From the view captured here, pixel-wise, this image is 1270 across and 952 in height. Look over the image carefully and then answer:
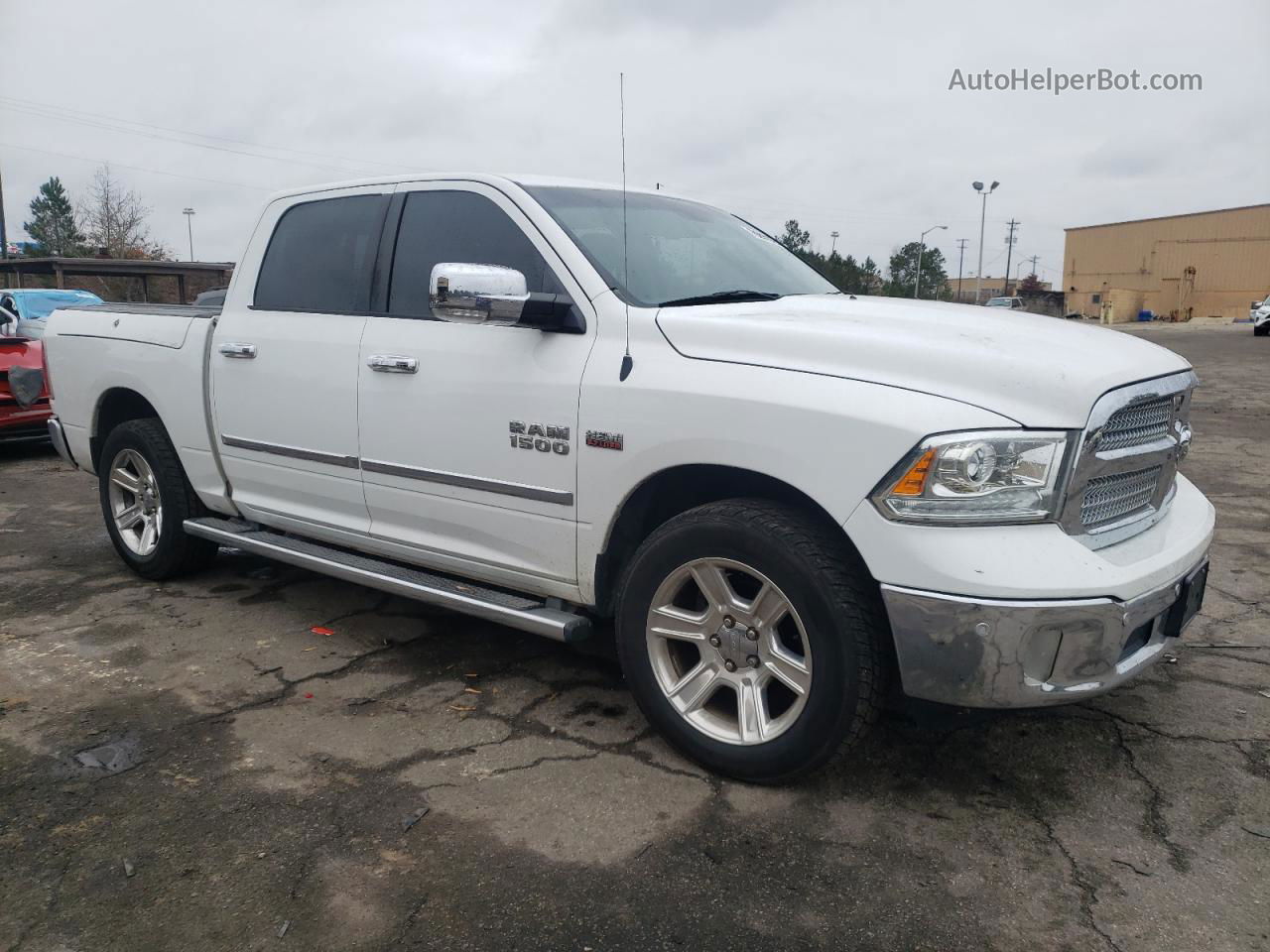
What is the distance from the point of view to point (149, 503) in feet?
17.0

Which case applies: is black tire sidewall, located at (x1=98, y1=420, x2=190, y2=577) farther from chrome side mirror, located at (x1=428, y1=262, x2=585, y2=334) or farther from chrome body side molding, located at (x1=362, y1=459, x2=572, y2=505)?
chrome side mirror, located at (x1=428, y1=262, x2=585, y2=334)

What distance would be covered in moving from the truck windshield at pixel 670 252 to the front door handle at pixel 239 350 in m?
1.53

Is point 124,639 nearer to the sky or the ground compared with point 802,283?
nearer to the ground

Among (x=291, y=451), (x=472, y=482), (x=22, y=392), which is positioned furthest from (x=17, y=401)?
(x=472, y=482)

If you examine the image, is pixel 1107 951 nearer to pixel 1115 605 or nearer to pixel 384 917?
pixel 1115 605

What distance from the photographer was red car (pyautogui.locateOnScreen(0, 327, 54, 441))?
28.4 feet

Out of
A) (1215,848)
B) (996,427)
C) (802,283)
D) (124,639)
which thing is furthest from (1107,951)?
(124,639)

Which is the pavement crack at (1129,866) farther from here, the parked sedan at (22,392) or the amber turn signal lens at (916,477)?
the parked sedan at (22,392)

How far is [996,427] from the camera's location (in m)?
2.57

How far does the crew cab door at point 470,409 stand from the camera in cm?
336

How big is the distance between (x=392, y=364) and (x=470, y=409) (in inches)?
17.5

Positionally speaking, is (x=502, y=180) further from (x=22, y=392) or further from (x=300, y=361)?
(x=22, y=392)

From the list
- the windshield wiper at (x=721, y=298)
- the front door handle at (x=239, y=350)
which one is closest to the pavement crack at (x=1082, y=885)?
the windshield wiper at (x=721, y=298)

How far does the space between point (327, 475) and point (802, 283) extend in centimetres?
210
